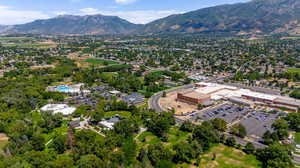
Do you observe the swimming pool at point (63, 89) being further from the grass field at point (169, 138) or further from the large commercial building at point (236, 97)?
the grass field at point (169, 138)

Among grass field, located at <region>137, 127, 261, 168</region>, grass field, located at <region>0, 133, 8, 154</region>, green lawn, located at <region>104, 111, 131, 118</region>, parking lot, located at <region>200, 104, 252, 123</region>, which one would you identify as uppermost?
parking lot, located at <region>200, 104, 252, 123</region>

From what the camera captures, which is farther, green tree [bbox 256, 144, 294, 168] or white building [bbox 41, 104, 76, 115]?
white building [bbox 41, 104, 76, 115]

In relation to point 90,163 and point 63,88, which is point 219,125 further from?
point 63,88

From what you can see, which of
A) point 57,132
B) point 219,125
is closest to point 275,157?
point 219,125

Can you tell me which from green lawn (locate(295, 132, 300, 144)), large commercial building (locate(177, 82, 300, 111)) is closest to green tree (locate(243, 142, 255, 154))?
green lawn (locate(295, 132, 300, 144))

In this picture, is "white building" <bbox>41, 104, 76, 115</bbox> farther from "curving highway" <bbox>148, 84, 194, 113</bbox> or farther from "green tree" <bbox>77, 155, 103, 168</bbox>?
"green tree" <bbox>77, 155, 103, 168</bbox>

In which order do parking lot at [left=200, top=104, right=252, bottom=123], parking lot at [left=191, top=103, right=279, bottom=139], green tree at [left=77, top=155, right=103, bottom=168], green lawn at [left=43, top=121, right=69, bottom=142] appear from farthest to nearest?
1. parking lot at [left=200, top=104, right=252, bottom=123]
2. parking lot at [left=191, top=103, right=279, bottom=139]
3. green lawn at [left=43, top=121, right=69, bottom=142]
4. green tree at [left=77, top=155, right=103, bottom=168]

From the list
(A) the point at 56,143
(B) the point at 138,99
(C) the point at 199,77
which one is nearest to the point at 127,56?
(C) the point at 199,77

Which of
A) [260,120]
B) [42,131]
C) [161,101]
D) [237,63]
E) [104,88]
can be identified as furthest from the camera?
[237,63]

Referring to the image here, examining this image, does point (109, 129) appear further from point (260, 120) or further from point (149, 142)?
point (260, 120)
